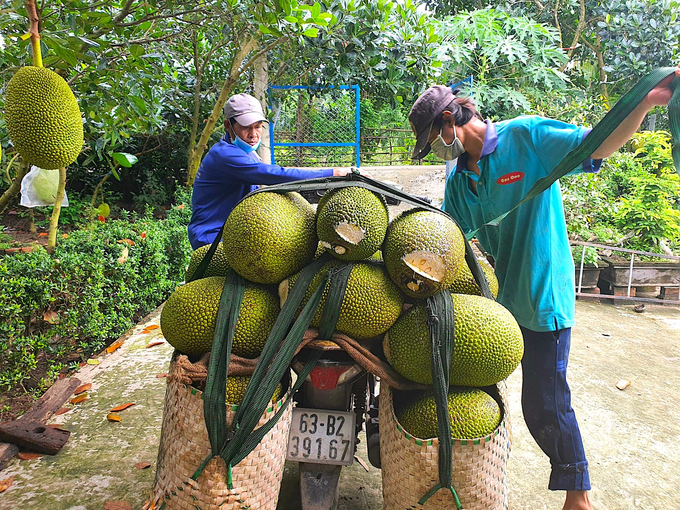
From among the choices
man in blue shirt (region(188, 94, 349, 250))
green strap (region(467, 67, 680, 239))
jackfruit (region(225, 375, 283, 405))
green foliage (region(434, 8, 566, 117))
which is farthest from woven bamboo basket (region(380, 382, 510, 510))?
green foliage (region(434, 8, 566, 117))

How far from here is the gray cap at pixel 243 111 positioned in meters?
2.60

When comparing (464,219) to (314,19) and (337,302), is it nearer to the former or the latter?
(337,302)

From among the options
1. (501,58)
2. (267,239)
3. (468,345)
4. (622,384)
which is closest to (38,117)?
(267,239)

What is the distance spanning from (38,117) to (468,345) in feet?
4.48

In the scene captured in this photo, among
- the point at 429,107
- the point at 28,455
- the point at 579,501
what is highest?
the point at 429,107

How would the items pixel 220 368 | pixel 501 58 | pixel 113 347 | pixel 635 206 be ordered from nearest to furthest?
pixel 220 368 < pixel 113 347 < pixel 635 206 < pixel 501 58

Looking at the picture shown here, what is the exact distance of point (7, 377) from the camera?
262 cm

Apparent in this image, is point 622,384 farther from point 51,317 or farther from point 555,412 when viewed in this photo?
point 51,317

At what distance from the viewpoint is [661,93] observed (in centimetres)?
138

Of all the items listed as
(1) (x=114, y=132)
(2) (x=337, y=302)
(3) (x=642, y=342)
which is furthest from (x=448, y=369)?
(3) (x=642, y=342)

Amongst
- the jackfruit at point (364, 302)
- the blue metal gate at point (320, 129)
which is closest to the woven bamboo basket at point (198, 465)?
the jackfruit at point (364, 302)

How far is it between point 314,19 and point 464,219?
4.36ft

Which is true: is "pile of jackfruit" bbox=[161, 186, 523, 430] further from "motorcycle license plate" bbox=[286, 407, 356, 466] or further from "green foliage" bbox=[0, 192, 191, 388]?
"green foliage" bbox=[0, 192, 191, 388]

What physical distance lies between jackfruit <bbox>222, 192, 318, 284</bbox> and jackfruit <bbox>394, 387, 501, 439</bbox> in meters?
0.59
